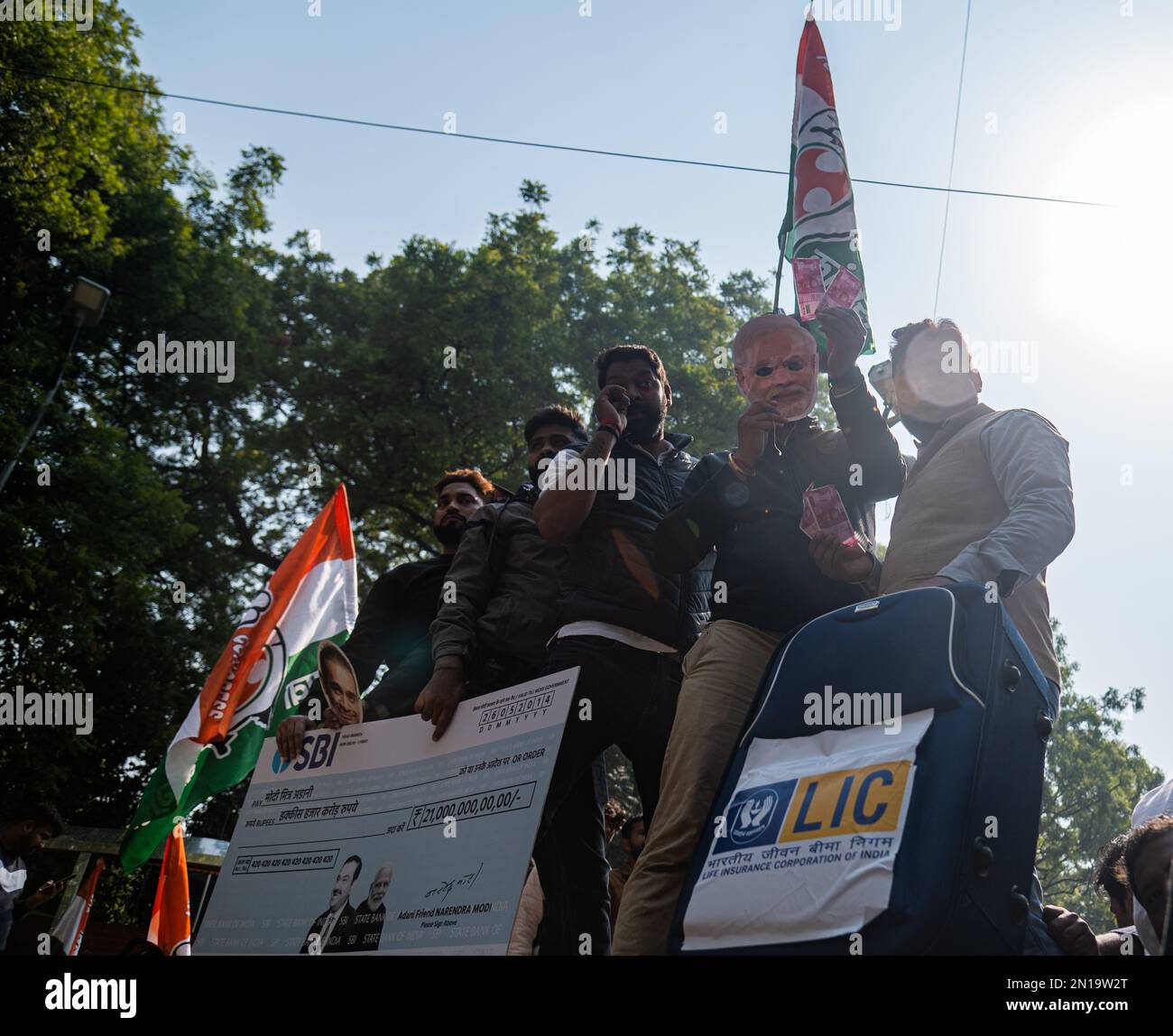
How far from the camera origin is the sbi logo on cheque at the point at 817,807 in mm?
1894

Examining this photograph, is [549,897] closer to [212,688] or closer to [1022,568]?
[1022,568]

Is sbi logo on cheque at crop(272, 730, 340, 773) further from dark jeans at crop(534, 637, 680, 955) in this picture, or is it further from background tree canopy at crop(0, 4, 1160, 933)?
background tree canopy at crop(0, 4, 1160, 933)

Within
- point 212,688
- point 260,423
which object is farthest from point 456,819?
point 260,423

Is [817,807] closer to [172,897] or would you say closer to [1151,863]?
[1151,863]

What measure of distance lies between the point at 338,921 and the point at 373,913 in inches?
5.9

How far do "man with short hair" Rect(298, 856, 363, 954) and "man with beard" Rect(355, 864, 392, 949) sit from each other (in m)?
0.02

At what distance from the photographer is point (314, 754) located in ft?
12.2

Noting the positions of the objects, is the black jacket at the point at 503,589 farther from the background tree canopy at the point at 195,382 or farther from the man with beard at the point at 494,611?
the background tree canopy at the point at 195,382

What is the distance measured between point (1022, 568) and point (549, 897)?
1.74 m

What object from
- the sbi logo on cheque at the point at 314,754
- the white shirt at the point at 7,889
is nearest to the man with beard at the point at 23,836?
the white shirt at the point at 7,889

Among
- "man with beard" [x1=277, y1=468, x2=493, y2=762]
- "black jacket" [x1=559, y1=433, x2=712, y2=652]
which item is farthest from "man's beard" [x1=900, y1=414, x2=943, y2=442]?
"man with beard" [x1=277, y1=468, x2=493, y2=762]

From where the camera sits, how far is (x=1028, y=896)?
6.27 feet

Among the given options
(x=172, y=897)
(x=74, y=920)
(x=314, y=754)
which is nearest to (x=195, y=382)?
(x=74, y=920)

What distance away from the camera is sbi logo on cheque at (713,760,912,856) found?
6.21 ft
